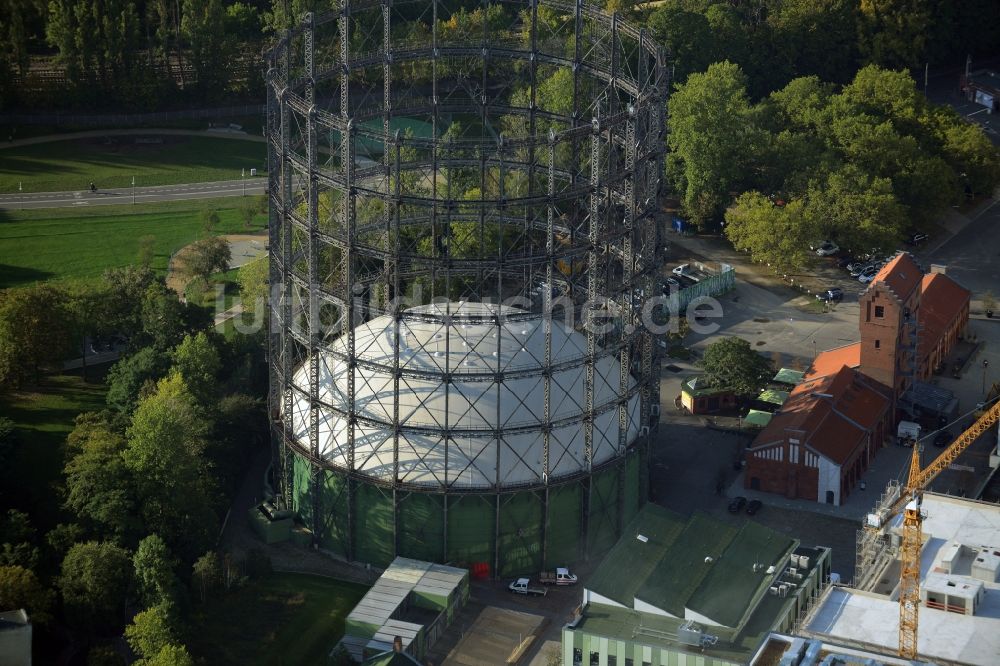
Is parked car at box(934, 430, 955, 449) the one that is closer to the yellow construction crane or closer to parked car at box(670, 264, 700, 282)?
the yellow construction crane

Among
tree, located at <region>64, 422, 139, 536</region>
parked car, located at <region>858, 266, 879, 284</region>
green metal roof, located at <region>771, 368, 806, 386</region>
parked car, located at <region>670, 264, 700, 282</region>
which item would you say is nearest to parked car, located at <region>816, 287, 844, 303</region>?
parked car, located at <region>858, 266, 879, 284</region>

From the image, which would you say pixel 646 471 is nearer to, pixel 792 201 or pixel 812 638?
pixel 812 638

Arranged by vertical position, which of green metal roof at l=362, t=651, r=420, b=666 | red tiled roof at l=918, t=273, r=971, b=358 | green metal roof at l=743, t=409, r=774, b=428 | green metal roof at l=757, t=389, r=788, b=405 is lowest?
green metal roof at l=362, t=651, r=420, b=666

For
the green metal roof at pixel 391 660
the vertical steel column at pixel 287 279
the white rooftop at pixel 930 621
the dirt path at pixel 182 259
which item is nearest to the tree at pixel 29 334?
the dirt path at pixel 182 259

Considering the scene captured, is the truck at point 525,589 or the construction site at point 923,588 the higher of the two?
the construction site at point 923,588

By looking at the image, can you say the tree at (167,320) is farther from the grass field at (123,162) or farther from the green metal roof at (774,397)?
the grass field at (123,162)

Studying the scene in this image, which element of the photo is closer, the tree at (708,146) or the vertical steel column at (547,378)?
the vertical steel column at (547,378)

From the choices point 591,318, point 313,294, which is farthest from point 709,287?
point 313,294
